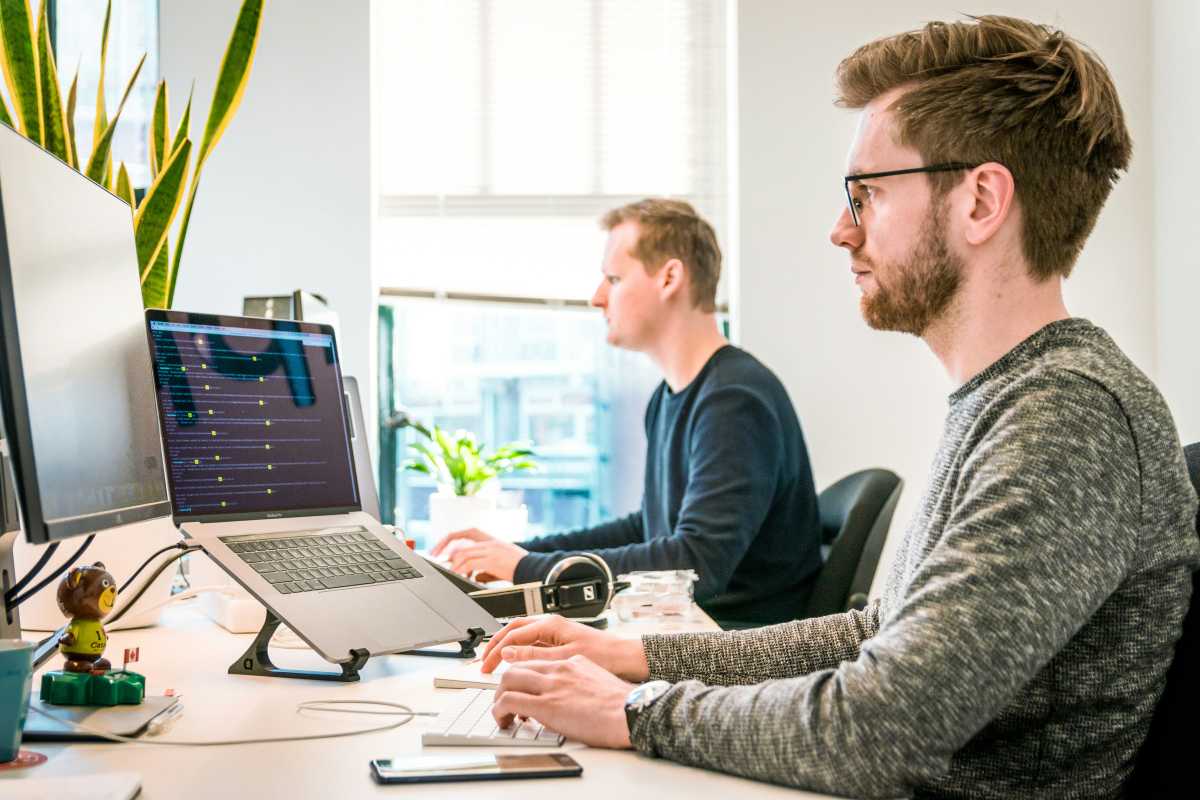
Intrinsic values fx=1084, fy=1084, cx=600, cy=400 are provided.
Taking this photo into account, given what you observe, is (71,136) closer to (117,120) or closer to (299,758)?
(117,120)

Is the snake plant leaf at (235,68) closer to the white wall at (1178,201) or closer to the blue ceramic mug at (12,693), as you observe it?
the blue ceramic mug at (12,693)

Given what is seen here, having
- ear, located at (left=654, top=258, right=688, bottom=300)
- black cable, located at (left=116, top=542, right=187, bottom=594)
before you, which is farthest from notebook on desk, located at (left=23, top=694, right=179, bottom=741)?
ear, located at (left=654, top=258, right=688, bottom=300)

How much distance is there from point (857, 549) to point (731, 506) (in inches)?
14.7

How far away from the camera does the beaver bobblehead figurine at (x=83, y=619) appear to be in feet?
3.45

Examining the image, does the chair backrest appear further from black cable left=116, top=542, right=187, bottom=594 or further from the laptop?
black cable left=116, top=542, right=187, bottom=594

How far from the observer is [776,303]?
10.7 feet

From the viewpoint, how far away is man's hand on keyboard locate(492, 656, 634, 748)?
931mm

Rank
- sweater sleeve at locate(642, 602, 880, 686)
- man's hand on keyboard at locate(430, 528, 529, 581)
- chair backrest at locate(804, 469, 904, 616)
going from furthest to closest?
chair backrest at locate(804, 469, 904, 616) < man's hand on keyboard at locate(430, 528, 529, 581) < sweater sleeve at locate(642, 602, 880, 686)

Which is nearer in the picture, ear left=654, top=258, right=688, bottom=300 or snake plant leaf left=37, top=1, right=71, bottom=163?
snake plant leaf left=37, top=1, right=71, bottom=163

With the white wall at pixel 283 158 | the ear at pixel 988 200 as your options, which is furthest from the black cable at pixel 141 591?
the white wall at pixel 283 158

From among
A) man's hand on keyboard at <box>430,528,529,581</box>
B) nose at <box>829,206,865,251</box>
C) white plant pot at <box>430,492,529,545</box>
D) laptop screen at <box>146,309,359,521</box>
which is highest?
nose at <box>829,206,865,251</box>

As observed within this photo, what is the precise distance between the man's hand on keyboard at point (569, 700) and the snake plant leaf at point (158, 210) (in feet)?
3.45

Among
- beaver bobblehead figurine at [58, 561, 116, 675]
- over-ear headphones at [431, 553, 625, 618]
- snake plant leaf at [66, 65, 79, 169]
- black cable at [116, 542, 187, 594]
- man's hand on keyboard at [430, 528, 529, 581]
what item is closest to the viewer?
beaver bobblehead figurine at [58, 561, 116, 675]

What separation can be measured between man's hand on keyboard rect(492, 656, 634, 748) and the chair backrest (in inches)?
54.0
